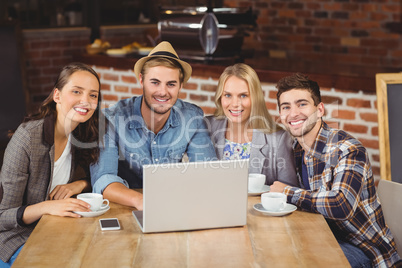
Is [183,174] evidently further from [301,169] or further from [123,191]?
[301,169]

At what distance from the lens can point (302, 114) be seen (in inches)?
94.5

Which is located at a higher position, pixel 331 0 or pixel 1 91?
pixel 331 0

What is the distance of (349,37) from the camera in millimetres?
5262

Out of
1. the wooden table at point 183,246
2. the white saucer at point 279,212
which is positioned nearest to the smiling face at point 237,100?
the white saucer at point 279,212

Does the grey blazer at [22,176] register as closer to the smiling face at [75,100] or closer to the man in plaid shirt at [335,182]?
the smiling face at [75,100]

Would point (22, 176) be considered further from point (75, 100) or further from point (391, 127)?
point (391, 127)

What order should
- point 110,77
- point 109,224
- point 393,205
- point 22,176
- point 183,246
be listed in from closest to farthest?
point 183,246, point 109,224, point 22,176, point 393,205, point 110,77

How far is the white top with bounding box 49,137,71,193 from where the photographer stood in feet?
7.86

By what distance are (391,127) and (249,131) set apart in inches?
25.6

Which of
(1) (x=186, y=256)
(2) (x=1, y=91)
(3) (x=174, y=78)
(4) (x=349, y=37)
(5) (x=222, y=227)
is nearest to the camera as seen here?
(1) (x=186, y=256)

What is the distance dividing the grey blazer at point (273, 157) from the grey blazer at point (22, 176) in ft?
2.61

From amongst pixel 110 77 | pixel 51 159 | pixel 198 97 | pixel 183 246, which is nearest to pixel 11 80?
pixel 110 77

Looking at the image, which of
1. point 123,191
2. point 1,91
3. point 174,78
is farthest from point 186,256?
point 1,91

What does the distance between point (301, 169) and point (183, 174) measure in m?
0.81
